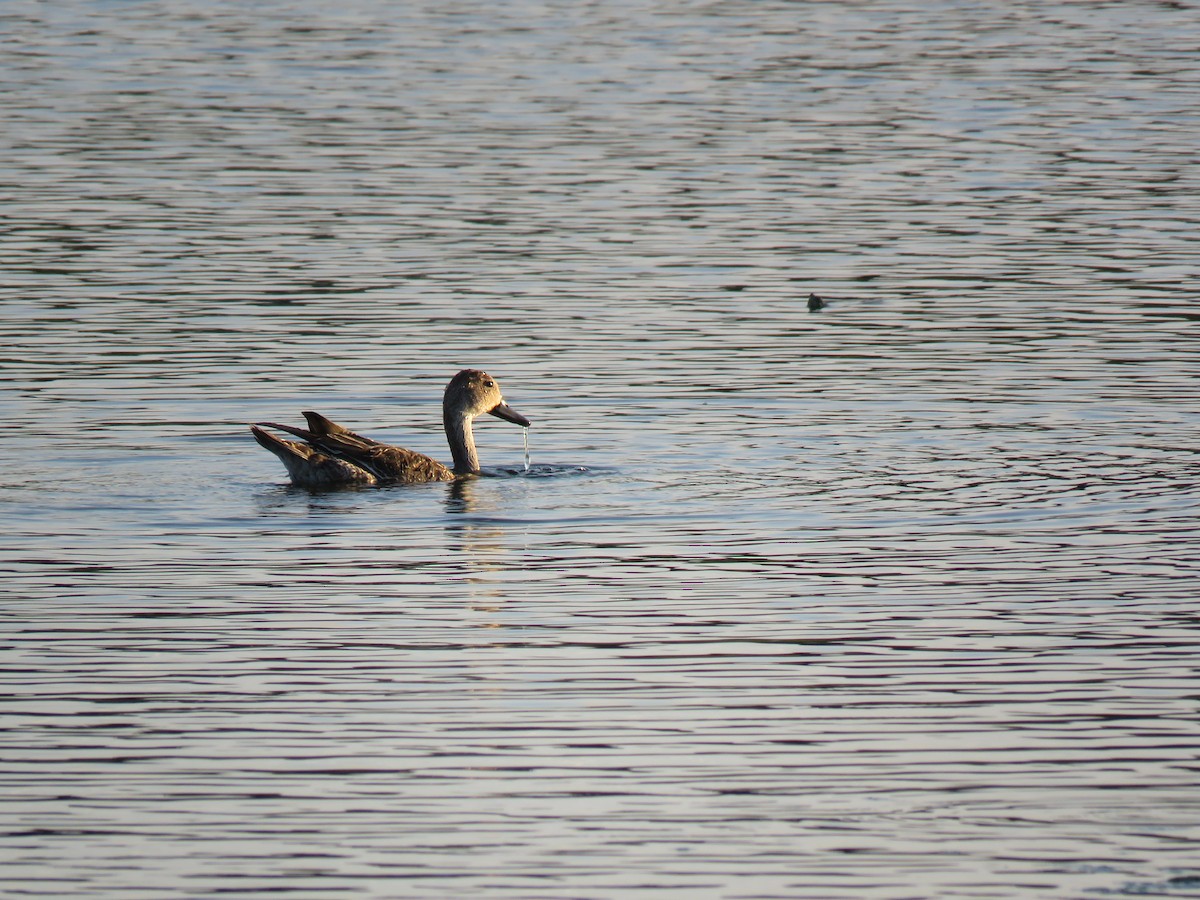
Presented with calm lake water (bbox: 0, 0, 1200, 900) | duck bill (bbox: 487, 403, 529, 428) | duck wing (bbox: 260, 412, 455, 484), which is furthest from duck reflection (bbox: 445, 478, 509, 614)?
duck bill (bbox: 487, 403, 529, 428)

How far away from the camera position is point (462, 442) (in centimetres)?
1495

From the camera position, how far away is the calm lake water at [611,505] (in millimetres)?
7723

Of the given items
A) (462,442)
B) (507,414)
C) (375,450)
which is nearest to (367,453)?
(375,450)

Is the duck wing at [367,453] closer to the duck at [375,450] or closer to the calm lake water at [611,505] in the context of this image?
the duck at [375,450]

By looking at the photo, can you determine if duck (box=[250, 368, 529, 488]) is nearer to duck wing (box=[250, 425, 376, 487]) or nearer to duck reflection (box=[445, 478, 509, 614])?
duck wing (box=[250, 425, 376, 487])

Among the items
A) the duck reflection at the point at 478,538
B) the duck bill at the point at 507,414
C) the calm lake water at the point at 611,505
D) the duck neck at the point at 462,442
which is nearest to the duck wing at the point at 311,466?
the calm lake water at the point at 611,505

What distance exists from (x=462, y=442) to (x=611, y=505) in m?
2.05

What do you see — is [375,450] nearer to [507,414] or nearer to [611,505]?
[507,414]

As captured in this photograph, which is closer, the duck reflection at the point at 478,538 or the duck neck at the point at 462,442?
the duck reflection at the point at 478,538

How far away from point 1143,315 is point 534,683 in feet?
34.6

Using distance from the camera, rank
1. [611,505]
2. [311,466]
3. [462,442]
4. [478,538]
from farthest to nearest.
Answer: [462,442]
[311,466]
[611,505]
[478,538]

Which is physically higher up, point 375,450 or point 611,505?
point 375,450

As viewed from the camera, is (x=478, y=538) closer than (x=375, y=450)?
Yes

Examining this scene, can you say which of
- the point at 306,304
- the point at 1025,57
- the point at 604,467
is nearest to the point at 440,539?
the point at 604,467
